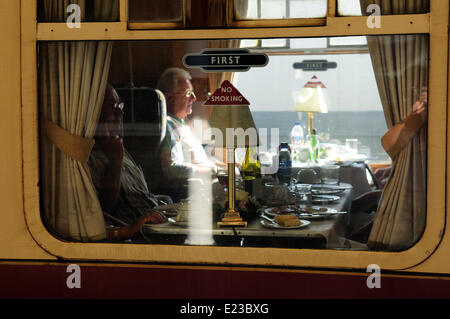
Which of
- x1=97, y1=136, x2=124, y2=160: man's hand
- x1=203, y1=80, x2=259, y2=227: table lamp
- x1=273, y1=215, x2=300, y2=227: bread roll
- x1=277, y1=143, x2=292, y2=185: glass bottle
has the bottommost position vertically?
x1=273, y1=215, x2=300, y2=227: bread roll

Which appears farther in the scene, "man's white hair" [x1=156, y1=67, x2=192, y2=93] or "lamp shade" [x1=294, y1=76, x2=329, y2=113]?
"man's white hair" [x1=156, y1=67, x2=192, y2=93]

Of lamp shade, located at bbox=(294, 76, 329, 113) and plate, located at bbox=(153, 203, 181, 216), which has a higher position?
lamp shade, located at bbox=(294, 76, 329, 113)

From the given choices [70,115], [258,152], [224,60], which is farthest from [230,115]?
[70,115]

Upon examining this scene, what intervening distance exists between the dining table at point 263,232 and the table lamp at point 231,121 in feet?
0.19

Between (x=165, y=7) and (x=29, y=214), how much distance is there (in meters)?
1.01

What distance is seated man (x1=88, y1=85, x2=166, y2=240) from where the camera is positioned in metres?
2.70

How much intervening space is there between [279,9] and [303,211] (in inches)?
34.5

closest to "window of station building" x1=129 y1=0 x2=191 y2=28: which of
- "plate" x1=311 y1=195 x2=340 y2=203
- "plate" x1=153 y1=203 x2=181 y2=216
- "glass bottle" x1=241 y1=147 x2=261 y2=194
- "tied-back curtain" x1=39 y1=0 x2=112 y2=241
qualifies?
"tied-back curtain" x1=39 y1=0 x2=112 y2=241

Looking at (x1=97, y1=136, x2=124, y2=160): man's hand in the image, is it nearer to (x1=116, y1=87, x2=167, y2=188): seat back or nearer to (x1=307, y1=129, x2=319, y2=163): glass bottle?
(x1=116, y1=87, x2=167, y2=188): seat back

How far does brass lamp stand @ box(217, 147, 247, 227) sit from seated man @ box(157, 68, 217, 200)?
0.65 feet

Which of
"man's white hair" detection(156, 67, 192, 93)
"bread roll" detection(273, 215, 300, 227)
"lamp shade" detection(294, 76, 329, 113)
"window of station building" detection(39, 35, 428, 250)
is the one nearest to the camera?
"window of station building" detection(39, 35, 428, 250)

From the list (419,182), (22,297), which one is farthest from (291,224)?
(22,297)

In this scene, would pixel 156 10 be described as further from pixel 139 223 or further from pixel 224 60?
pixel 139 223

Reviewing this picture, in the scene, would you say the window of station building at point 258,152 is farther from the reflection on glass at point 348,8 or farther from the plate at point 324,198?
the reflection on glass at point 348,8
